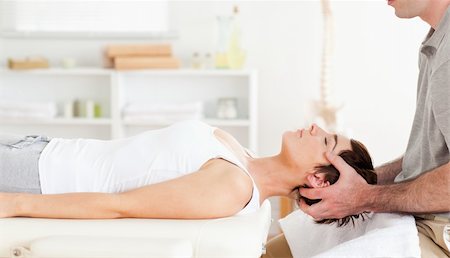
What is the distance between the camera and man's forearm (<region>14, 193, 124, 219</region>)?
5.37ft

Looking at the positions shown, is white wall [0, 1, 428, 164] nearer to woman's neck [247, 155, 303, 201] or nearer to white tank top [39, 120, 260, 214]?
woman's neck [247, 155, 303, 201]

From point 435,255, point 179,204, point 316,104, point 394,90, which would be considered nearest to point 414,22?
point 394,90

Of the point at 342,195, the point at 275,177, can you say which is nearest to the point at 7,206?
the point at 275,177

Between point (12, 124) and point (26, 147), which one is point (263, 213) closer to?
point (26, 147)

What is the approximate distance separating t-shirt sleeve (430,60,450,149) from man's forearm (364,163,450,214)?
0.09 metres

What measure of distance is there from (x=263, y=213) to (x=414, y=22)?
2690 millimetres

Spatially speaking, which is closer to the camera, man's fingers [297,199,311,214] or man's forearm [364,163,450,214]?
man's forearm [364,163,450,214]

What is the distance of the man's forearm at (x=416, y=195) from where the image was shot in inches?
69.1

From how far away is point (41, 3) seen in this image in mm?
4406

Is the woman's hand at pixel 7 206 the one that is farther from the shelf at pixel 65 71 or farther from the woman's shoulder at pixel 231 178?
the shelf at pixel 65 71

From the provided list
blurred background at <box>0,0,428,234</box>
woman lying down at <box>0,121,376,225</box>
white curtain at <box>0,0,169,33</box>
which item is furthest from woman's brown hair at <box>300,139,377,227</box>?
white curtain at <box>0,0,169,33</box>

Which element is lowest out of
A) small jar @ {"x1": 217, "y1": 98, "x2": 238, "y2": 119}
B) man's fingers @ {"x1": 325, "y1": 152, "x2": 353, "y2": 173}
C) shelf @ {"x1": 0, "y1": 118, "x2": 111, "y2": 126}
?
shelf @ {"x1": 0, "y1": 118, "x2": 111, "y2": 126}

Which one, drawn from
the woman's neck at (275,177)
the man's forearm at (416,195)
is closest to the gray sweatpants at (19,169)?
the woman's neck at (275,177)

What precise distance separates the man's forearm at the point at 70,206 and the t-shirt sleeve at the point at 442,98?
0.82 meters
